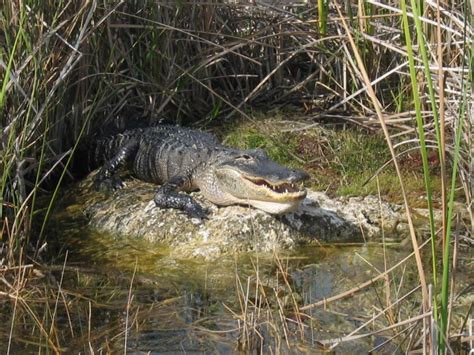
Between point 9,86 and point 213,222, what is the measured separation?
1.41 meters

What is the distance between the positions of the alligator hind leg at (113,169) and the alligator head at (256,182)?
665 mm

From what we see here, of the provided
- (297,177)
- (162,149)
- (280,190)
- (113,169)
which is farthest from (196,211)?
(113,169)

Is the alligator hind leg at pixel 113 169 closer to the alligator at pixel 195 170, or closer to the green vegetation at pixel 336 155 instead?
the alligator at pixel 195 170

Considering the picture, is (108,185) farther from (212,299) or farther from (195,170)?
(212,299)

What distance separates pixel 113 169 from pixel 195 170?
0.58 metres

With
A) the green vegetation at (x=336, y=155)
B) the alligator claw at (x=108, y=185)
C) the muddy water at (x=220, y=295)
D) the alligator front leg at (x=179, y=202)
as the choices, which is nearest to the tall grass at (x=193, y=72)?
the green vegetation at (x=336, y=155)

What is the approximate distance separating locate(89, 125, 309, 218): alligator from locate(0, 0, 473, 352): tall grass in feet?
0.66

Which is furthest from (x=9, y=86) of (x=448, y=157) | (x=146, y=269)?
(x=448, y=157)

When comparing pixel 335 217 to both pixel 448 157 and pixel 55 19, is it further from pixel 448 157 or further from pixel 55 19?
pixel 55 19

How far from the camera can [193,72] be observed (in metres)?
6.05

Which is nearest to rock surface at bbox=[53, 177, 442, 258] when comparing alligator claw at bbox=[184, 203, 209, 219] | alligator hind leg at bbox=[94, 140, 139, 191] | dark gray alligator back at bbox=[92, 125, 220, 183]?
alligator claw at bbox=[184, 203, 209, 219]

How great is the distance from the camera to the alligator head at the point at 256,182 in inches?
199

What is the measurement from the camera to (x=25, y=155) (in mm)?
4875

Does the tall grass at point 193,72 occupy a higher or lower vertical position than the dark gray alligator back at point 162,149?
higher
